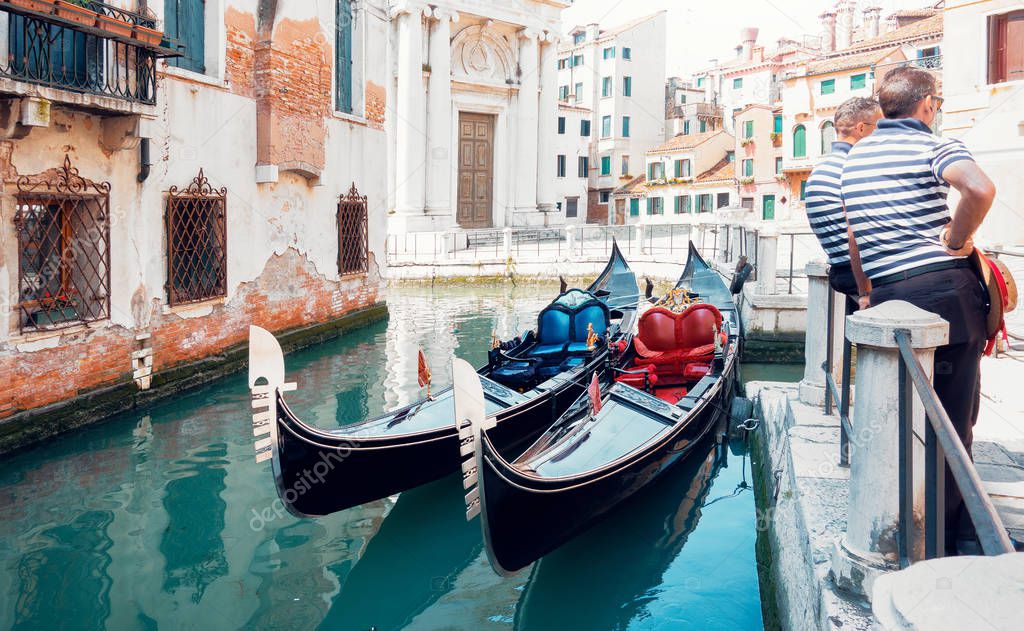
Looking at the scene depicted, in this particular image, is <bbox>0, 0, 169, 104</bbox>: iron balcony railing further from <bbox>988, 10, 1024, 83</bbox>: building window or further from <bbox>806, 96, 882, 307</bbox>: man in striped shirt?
<bbox>988, 10, 1024, 83</bbox>: building window

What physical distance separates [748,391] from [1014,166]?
756cm

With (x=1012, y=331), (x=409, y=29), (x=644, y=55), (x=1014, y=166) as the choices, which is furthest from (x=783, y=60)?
(x=1012, y=331)

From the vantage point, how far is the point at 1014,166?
11.1 meters

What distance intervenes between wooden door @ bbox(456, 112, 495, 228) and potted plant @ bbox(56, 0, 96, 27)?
49.0 ft

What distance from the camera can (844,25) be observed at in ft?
94.5

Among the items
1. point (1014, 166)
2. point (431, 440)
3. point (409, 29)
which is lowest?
point (431, 440)

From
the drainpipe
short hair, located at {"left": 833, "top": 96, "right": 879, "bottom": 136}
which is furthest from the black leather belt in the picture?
the drainpipe

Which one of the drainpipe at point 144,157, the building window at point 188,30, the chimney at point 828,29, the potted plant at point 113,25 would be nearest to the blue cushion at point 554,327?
the drainpipe at point 144,157

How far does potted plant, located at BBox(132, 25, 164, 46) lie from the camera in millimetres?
5445

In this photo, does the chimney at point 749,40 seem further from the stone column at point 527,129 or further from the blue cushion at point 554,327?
the blue cushion at point 554,327

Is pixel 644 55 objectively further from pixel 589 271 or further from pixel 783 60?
pixel 589 271

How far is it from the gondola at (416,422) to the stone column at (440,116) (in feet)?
41.0

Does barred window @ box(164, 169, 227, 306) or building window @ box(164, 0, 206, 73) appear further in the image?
building window @ box(164, 0, 206, 73)

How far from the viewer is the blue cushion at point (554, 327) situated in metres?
6.33
